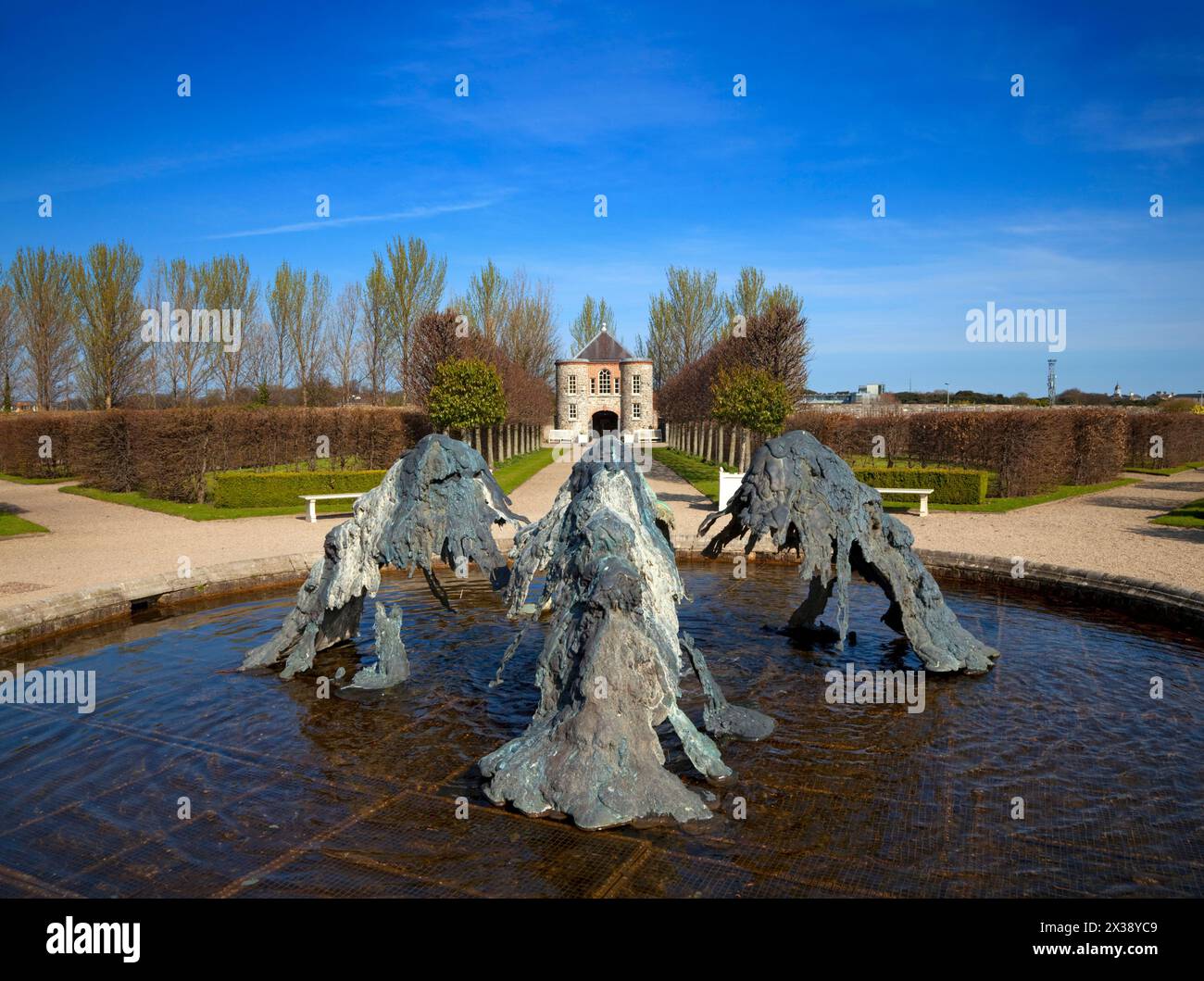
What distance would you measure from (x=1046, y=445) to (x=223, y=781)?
76.5ft

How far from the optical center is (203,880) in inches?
166

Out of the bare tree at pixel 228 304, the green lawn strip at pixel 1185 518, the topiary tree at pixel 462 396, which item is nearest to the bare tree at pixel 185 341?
the bare tree at pixel 228 304

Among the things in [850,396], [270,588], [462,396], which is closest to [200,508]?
[270,588]

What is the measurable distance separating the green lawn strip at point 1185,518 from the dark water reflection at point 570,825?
9.16 meters

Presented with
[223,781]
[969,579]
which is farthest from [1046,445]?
[223,781]

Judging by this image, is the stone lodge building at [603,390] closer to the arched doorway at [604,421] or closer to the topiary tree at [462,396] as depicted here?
the arched doorway at [604,421]

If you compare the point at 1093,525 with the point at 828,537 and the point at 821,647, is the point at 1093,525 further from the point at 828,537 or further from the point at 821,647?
the point at 828,537

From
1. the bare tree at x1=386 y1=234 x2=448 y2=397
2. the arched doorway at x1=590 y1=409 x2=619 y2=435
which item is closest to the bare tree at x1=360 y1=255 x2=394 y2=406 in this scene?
the bare tree at x1=386 y1=234 x2=448 y2=397

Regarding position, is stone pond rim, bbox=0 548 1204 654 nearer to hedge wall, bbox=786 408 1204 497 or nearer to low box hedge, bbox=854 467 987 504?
low box hedge, bbox=854 467 987 504

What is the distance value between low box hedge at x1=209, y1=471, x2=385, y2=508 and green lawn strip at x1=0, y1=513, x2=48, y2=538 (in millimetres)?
3840

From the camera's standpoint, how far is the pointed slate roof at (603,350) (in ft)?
220

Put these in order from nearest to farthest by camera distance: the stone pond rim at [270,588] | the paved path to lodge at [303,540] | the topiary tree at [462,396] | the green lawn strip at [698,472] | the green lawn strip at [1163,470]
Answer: the stone pond rim at [270,588] < the paved path to lodge at [303,540] < the green lawn strip at [698,472] < the topiary tree at [462,396] < the green lawn strip at [1163,470]

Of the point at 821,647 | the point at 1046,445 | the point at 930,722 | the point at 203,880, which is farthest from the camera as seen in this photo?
the point at 1046,445
